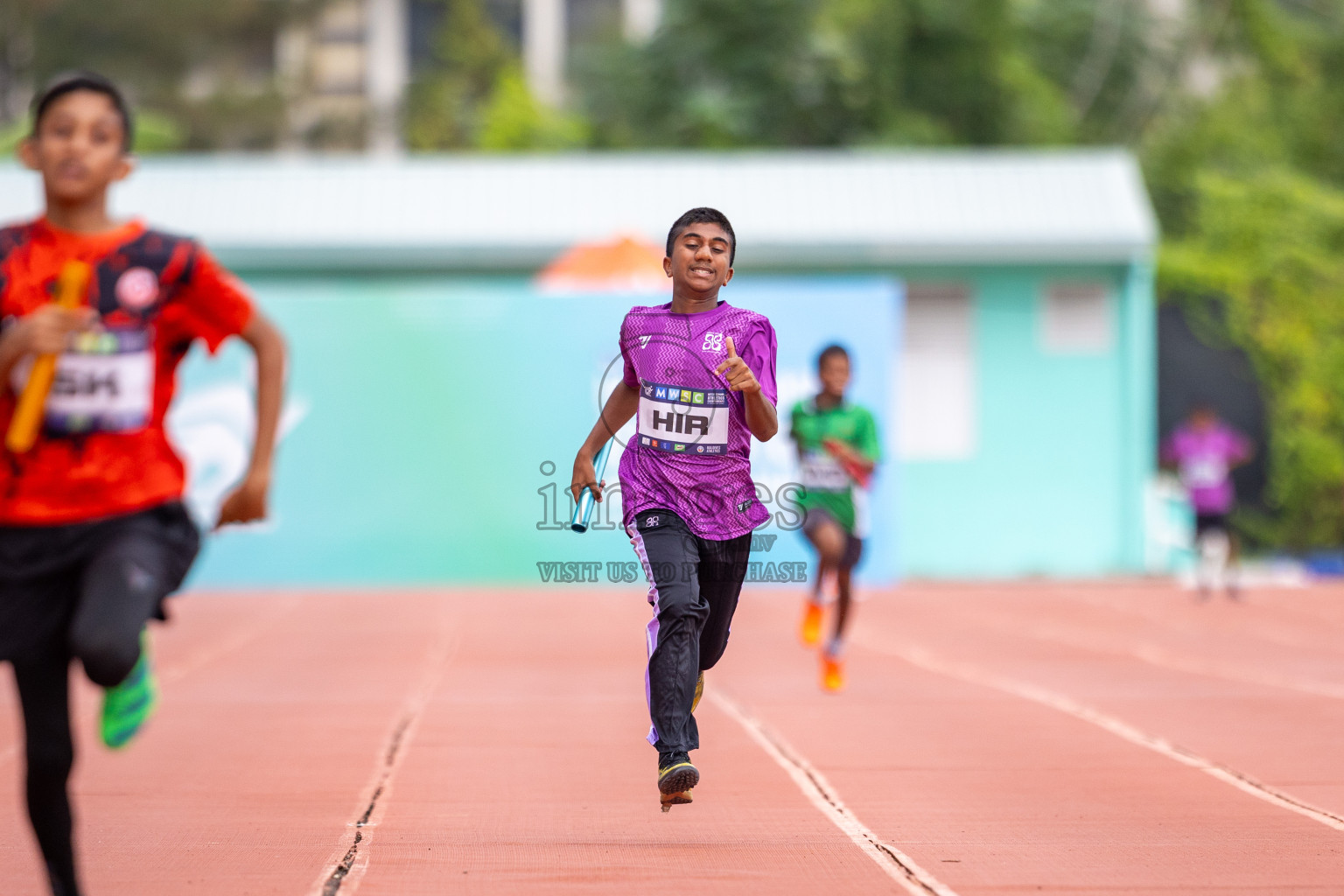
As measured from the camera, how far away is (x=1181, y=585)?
19.8m

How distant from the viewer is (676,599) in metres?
5.71

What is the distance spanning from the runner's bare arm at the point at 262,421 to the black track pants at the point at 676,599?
67.1 inches

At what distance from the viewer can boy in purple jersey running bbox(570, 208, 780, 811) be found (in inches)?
224

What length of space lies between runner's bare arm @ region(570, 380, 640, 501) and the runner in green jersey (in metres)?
4.23

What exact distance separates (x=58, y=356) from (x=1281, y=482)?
66.1 ft

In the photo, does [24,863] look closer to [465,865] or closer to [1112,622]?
[465,865]

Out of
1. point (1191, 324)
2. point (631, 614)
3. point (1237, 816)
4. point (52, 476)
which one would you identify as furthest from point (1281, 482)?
point (52, 476)

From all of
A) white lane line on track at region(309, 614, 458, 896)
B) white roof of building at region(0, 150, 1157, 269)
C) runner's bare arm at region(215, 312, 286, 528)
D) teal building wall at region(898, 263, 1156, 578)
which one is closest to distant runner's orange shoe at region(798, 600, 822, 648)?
white lane line on track at region(309, 614, 458, 896)

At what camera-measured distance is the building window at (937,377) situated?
21562 millimetres

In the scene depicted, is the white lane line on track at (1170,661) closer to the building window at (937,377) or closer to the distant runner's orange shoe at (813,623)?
the distant runner's orange shoe at (813,623)

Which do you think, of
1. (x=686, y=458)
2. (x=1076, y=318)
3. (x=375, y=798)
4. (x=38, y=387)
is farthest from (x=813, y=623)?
(x=1076, y=318)

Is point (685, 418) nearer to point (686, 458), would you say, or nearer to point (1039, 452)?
point (686, 458)

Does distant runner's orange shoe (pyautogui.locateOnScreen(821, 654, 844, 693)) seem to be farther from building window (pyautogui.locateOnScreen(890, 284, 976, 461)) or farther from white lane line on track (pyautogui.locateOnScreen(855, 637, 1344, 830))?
building window (pyautogui.locateOnScreen(890, 284, 976, 461))

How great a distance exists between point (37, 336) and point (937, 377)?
59.9 ft
